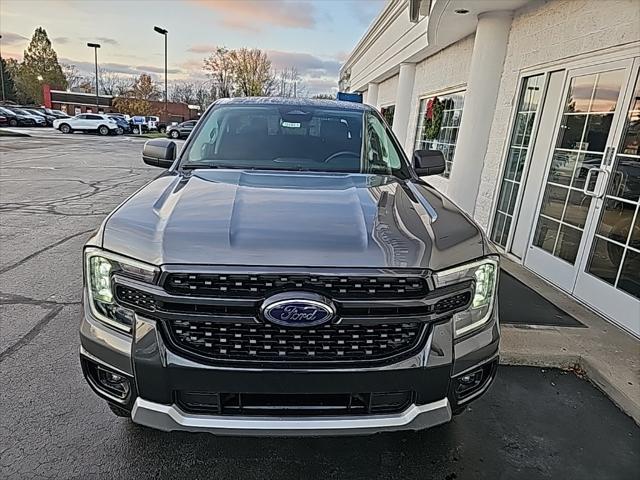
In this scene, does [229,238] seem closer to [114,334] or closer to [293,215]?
[293,215]

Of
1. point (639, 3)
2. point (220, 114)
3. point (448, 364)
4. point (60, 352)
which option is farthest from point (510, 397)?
point (639, 3)

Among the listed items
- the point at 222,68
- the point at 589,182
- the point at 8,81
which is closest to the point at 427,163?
the point at 589,182

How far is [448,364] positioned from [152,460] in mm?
1496

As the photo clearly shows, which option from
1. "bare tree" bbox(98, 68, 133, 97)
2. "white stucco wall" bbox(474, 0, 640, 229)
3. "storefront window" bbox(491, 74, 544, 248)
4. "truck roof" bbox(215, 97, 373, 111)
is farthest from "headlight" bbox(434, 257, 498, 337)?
"bare tree" bbox(98, 68, 133, 97)

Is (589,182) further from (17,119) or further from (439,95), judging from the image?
(17,119)

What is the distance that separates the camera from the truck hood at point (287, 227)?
166 centimetres

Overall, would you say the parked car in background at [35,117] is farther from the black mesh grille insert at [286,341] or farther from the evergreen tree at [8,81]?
the black mesh grille insert at [286,341]

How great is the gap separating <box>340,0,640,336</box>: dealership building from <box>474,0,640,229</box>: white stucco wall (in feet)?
0.04

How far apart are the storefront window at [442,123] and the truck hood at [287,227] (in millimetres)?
6177

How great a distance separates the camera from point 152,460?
2145mm

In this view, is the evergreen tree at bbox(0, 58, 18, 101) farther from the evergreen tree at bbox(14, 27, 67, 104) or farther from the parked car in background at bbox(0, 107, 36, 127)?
the parked car in background at bbox(0, 107, 36, 127)

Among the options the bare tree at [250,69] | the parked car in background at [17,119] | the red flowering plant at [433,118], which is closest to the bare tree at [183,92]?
the bare tree at [250,69]

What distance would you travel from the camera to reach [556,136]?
488cm

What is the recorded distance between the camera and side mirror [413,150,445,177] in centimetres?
345
